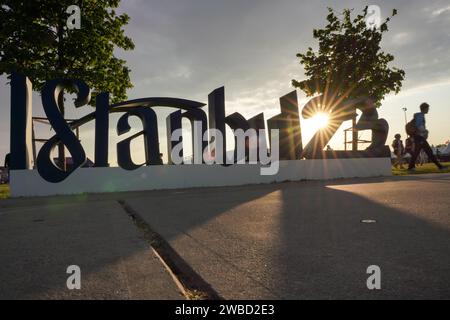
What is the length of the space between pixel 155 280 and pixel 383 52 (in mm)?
29045

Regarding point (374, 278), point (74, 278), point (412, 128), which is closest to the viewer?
point (374, 278)

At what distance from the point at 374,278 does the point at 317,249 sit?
2.78ft

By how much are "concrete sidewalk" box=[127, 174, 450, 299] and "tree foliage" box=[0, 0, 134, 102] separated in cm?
1418

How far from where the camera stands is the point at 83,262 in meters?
2.88

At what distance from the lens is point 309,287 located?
213 cm

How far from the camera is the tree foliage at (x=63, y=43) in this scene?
→ 624 inches

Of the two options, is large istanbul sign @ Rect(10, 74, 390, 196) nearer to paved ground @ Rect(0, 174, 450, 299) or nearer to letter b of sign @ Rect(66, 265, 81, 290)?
paved ground @ Rect(0, 174, 450, 299)

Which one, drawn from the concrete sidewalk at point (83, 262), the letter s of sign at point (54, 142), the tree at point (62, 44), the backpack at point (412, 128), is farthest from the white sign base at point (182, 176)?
the concrete sidewalk at point (83, 262)

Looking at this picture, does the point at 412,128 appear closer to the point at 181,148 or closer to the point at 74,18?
the point at 181,148

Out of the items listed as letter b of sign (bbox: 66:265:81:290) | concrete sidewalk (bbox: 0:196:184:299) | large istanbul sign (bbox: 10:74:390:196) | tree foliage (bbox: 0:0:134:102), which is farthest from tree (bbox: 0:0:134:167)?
letter b of sign (bbox: 66:265:81:290)

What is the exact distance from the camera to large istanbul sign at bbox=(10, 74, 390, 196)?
36.9ft

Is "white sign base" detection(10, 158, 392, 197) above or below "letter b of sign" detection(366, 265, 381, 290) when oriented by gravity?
above

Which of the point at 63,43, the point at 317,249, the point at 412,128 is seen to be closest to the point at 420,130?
the point at 412,128
